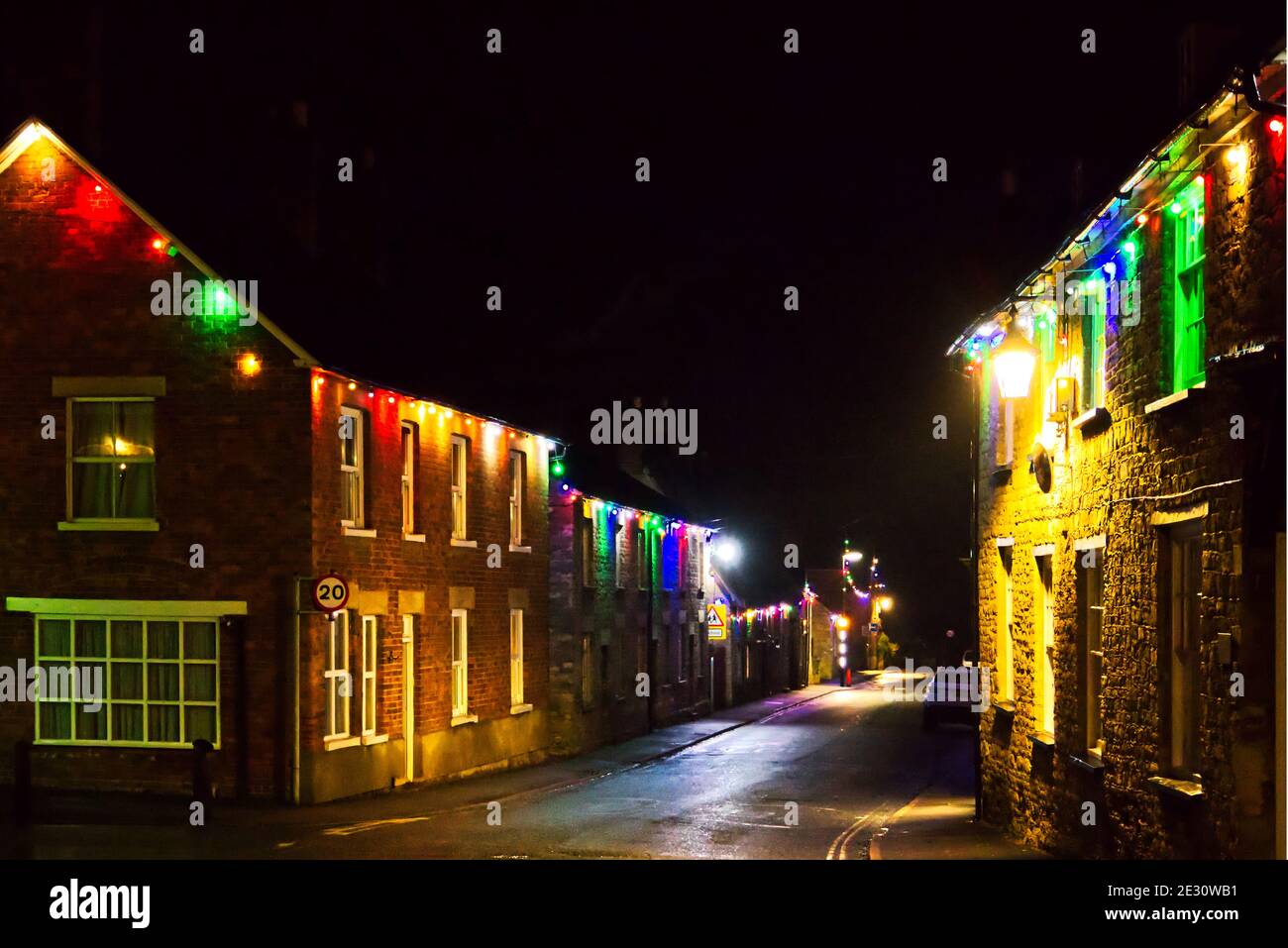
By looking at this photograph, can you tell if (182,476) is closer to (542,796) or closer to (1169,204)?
(542,796)

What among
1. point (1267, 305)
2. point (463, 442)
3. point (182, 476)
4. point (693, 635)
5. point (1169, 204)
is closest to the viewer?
point (1267, 305)

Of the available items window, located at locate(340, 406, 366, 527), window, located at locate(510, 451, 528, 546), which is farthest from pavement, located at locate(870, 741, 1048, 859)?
window, located at locate(510, 451, 528, 546)

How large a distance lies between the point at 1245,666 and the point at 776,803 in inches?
533

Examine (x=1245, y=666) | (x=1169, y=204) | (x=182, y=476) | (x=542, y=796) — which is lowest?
(x=542, y=796)

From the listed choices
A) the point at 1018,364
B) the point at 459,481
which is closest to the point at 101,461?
the point at 459,481

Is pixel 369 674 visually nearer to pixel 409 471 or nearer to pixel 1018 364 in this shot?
pixel 409 471

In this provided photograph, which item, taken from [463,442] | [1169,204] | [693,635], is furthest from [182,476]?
[693,635]

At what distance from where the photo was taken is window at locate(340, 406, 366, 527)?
22.7 m

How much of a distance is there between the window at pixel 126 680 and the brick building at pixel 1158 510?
36.0ft

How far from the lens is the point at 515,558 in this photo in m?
30.4

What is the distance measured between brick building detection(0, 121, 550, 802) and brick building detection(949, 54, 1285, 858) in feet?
30.8

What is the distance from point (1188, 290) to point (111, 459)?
1531cm

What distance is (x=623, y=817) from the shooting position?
20422 millimetres

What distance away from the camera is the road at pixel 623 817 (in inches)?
647
